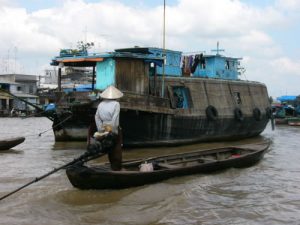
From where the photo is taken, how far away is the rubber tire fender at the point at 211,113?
1616cm

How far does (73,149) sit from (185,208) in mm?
8576

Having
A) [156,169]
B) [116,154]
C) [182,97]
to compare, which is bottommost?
[156,169]

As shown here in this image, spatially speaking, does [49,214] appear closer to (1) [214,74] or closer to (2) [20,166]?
(2) [20,166]

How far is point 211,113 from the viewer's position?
16.2 m

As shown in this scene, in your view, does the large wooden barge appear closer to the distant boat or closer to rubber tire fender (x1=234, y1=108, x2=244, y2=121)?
rubber tire fender (x1=234, y1=108, x2=244, y2=121)

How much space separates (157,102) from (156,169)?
520 cm

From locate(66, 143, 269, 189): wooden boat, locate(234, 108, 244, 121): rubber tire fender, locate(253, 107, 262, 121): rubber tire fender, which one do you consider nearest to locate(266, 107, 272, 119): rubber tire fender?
locate(253, 107, 262, 121): rubber tire fender

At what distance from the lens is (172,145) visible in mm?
15047

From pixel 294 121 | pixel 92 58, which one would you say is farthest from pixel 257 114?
pixel 294 121

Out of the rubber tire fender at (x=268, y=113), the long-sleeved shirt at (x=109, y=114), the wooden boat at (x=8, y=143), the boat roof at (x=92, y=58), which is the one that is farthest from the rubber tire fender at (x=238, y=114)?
the long-sleeved shirt at (x=109, y=114)

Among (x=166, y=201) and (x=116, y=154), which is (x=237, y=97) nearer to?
(x=116, y=154)

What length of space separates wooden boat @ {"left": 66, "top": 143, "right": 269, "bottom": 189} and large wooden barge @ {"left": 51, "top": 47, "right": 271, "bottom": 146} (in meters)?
3.28

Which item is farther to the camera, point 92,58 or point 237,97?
point 237,97

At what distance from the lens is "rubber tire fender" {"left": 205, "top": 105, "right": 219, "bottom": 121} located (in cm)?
1616
